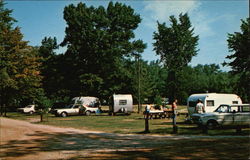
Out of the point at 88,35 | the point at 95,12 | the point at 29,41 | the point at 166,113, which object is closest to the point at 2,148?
the point at 166,113

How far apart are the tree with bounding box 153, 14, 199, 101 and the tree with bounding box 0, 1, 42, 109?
29757mm

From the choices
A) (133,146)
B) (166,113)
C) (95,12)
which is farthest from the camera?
(95,12)

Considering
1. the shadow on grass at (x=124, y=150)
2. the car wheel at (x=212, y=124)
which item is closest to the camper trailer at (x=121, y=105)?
the car wheel at (x=212, y=124)

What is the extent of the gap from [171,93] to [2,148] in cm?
4708

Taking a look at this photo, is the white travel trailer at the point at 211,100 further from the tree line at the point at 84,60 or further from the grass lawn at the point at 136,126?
the tree line at the point at 84,60

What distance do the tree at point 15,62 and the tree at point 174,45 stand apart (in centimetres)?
2976

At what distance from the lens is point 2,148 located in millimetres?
11133

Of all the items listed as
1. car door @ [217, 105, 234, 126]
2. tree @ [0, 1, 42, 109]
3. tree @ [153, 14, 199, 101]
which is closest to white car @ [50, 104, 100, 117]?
tree @ [0, 1, 42, 109]

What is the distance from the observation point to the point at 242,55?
2894cm

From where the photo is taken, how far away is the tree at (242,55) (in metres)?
28.4

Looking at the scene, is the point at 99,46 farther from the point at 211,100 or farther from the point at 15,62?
the point at 211,100

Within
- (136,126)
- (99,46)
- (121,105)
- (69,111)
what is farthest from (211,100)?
(99,46)

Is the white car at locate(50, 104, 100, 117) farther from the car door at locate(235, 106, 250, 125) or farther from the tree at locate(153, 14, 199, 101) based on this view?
the tree at locate(153, 14, 199, 101)

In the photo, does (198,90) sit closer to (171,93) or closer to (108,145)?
(171,93)
